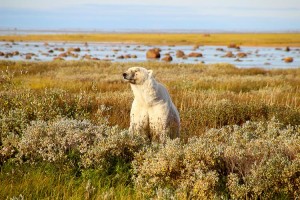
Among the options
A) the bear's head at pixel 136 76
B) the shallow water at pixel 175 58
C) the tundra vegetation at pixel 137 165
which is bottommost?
the shallow water at pixel 175 58

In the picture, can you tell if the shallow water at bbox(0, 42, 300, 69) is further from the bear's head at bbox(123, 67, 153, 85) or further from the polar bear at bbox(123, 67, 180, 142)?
the bear's head at bbox(123, 67, 153, 85)

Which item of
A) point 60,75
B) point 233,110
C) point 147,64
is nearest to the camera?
point 233,110

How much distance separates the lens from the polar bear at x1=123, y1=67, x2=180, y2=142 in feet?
28.1

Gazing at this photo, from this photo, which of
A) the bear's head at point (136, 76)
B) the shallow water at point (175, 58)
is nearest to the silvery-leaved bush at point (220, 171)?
the bear's head at point (136, 76)

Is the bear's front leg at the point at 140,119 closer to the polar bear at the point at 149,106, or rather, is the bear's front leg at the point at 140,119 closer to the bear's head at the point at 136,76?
the polar bear at the point at 149,106

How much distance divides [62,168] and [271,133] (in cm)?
336

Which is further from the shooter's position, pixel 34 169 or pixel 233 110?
pixel 233 110

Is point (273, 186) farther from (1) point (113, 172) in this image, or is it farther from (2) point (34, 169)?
(2) point (34, 169)

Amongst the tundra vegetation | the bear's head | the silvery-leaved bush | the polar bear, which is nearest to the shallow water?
the polar bear

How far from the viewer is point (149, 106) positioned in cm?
871

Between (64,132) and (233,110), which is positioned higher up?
(64,132)

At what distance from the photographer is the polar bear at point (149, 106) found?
858cm

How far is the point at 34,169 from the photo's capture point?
7.10 m

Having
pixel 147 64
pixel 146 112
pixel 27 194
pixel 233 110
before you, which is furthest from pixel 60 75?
pixel 27 194
